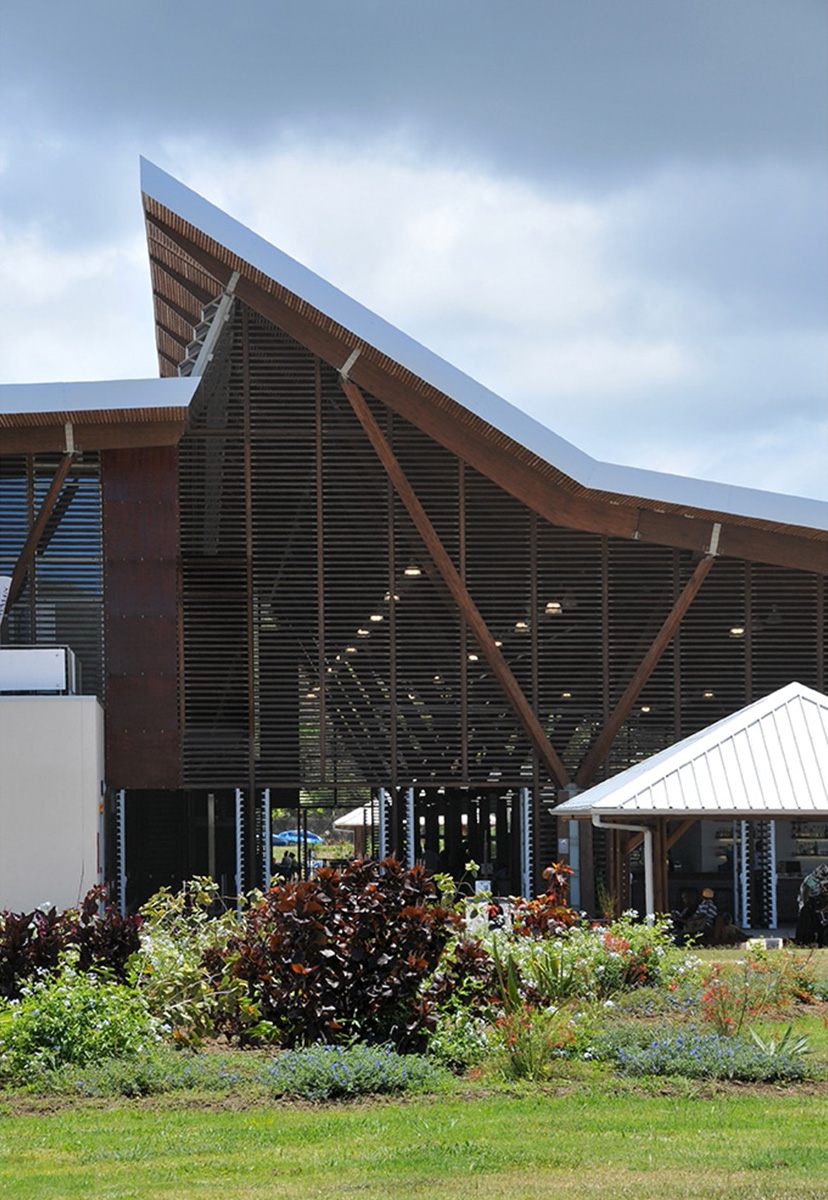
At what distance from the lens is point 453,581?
2161cm

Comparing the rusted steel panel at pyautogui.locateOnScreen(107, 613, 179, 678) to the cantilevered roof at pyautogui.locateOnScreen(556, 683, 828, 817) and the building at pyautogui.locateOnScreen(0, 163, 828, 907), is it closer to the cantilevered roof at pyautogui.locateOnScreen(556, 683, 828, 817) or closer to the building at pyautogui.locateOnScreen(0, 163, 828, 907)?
the building at pyautogui.locateOnScreen(0, 163, 828, 907)

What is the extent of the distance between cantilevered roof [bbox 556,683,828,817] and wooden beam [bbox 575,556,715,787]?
3.76 meters

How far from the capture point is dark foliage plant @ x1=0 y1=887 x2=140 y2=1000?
10.9 m

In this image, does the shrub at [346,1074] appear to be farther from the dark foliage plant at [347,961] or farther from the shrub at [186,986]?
the shrub at [186,986]

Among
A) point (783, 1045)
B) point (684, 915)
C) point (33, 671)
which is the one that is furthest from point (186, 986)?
point (684, 915)

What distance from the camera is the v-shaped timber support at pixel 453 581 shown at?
70.7 ft

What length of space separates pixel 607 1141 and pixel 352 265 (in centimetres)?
1834

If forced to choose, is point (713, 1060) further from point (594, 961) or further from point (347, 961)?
point (594, 961)

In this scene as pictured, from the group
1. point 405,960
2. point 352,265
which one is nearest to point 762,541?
point 352,265

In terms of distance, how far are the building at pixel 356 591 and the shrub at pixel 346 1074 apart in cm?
1237

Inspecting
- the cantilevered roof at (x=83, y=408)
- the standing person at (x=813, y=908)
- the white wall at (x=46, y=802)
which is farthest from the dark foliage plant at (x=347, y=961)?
the cantilevered roof at (x=83, y=408)

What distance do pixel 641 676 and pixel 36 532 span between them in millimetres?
8851

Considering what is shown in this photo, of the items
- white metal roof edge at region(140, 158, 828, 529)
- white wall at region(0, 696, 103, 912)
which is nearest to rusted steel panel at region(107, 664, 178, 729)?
white wall at region(0, 696, 103, 912)

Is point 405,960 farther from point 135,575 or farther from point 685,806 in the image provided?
point 135,575
